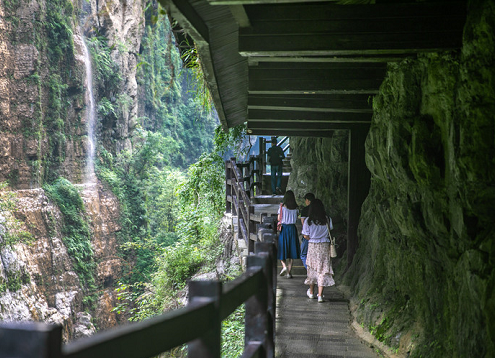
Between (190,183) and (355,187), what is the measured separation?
26.1 ft

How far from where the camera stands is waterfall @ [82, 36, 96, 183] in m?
31.4

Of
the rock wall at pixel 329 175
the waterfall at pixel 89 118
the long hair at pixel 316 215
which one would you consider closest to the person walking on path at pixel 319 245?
the long hair at pixel 316 215

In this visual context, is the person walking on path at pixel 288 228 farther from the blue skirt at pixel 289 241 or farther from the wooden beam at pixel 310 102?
the wooden beam at pixel 310 102

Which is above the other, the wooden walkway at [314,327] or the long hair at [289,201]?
the long hair at [289,201]

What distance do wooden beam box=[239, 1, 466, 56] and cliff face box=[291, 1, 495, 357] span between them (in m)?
0.23

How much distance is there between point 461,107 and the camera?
12.1 ft

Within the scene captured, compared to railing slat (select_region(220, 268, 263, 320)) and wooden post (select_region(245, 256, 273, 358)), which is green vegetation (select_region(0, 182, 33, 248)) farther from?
railing slat (select_region(220, 268, 263, 320))

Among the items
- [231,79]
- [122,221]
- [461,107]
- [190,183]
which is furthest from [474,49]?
[122,221]

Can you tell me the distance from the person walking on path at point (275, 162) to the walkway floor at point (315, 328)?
545 cm

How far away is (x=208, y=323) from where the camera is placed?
6.12 ft

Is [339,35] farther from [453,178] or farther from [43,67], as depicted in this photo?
[43,67]

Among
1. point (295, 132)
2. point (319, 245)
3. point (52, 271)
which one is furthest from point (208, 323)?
point (52, 271)

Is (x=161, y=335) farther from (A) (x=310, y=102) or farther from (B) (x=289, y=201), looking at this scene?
(B) (x=289, y=201)

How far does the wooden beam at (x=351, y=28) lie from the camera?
4.06 m
